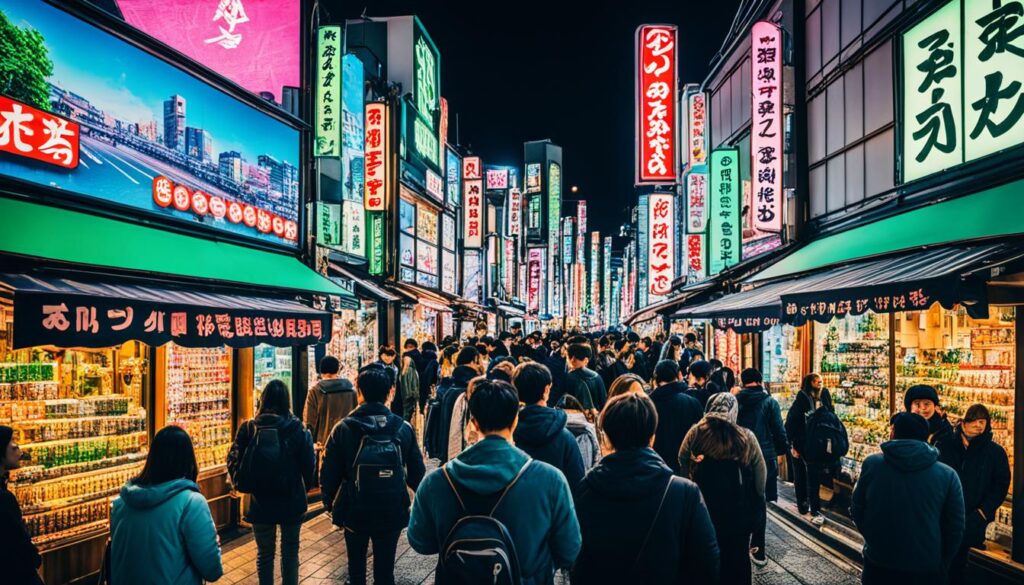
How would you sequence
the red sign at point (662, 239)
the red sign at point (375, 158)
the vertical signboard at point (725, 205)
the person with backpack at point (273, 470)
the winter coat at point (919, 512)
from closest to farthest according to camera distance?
1. the winter coat at point (919, 512)
2. the person with backpack at point (273, 470)
3. the vertical signboard at point (725, 205)
4. the red sign at point (375, 158)
5. the red sign at point (662, 239)

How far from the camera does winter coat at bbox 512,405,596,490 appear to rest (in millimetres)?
4602

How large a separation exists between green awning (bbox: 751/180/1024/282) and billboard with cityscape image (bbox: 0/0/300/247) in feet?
31.8

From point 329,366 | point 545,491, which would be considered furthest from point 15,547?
point 329,366

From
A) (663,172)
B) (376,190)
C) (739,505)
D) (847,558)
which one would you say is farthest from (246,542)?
(663,172)

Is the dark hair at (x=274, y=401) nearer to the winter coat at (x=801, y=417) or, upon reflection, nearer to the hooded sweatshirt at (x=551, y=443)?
the hooded sweatshirt at (x=551, y=443)

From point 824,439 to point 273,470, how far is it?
6.74 metres

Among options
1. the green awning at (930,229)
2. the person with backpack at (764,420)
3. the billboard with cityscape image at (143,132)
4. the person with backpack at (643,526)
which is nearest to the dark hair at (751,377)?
the person with backpack at (764,420)

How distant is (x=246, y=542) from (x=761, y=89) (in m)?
12.3

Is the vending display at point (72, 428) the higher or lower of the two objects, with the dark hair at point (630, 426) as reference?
lower

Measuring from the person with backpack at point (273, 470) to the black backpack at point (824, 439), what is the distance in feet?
20.8

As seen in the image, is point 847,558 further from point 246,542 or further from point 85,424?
point 85,424

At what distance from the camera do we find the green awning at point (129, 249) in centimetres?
623

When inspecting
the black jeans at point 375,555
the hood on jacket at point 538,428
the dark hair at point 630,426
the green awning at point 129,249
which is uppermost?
the green awning at point 129,249

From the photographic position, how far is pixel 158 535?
3.52 meters
